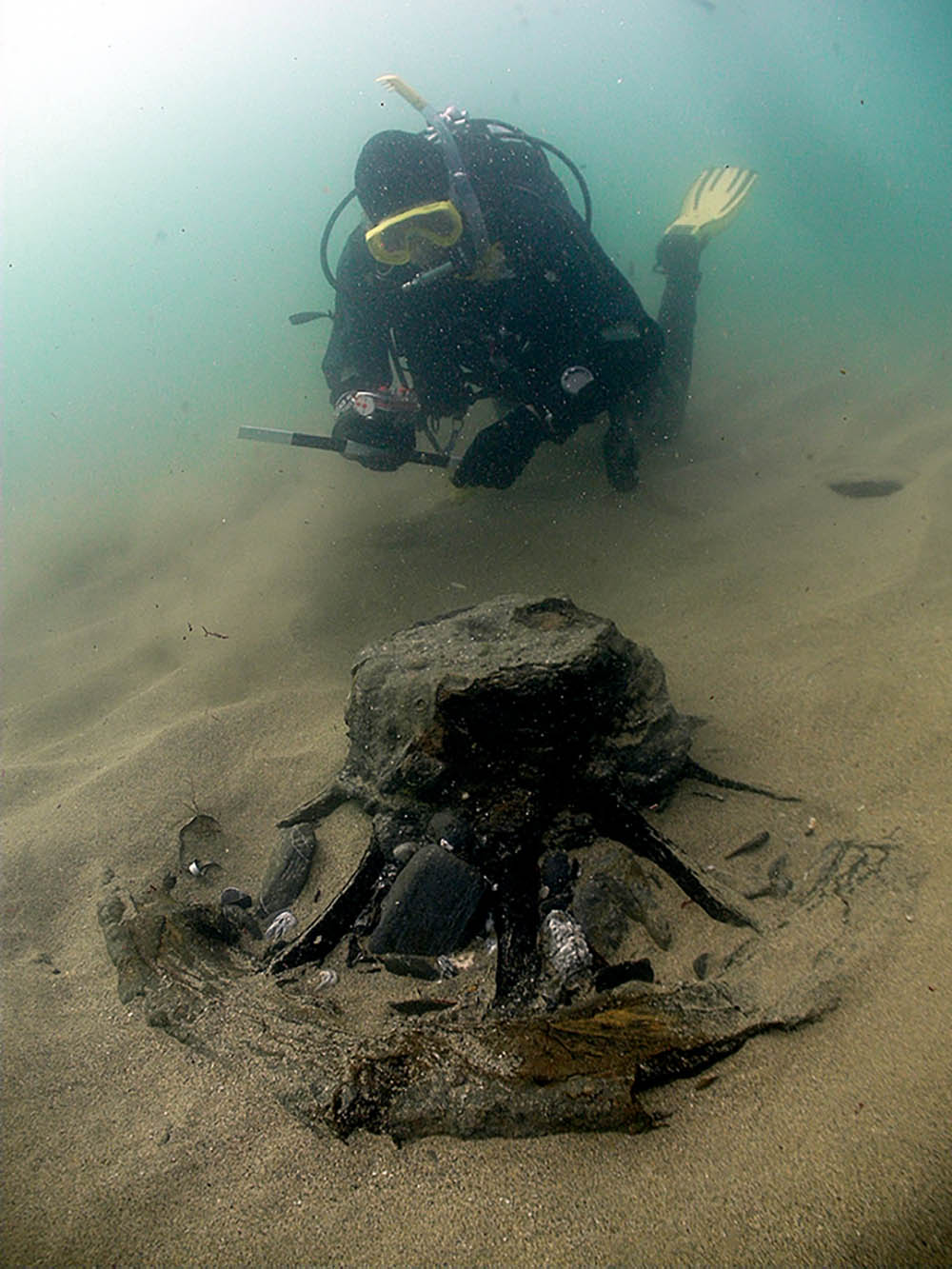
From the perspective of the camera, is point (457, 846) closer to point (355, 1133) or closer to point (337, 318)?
point (355, 1133)

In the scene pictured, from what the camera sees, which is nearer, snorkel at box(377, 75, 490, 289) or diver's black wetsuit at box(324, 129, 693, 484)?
snorkel at box(377, 75, 490, 289)

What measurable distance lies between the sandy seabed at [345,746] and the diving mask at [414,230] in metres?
2.13

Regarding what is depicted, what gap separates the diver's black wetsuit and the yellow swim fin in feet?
13.4

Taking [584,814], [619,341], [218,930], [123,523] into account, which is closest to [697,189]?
[619,341]

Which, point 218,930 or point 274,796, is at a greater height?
point 218,930

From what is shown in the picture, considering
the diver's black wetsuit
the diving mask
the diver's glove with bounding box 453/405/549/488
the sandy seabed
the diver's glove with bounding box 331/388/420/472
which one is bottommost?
the sandy seabed

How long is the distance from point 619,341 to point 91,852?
4.90m

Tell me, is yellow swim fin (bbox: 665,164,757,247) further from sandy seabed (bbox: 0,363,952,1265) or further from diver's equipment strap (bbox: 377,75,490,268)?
diver's equipment strap (bbox: 377,75,490,268)

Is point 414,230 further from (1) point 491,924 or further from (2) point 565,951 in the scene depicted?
(2) point 565,951

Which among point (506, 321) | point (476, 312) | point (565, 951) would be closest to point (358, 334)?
point (476, 312)

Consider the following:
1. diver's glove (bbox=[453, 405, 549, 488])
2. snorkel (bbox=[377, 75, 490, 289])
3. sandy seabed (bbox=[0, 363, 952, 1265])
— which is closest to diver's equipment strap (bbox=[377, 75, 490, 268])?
snorkel (bbox=[377, 75, 490, 289])

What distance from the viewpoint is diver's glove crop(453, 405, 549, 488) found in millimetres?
4594

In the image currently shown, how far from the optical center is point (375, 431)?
15.4 feet

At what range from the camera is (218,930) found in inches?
87.4
